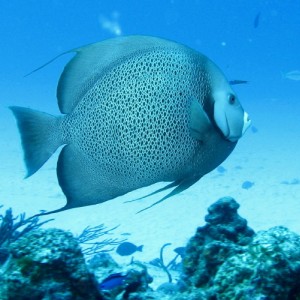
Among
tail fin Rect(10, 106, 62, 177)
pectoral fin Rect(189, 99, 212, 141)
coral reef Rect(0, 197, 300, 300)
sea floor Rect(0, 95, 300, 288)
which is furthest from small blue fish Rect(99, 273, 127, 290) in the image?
sea floor Rect(0, 95, 300, 288)

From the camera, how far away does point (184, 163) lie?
5.11 ft

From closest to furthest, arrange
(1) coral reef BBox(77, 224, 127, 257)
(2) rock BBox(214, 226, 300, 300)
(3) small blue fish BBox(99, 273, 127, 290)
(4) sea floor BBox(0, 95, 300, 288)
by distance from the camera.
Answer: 1. (2) rock BBox(214, 226, 300, 300)
2. (3) small blue fish BBox(99, 273, 127, 290)
3. (1) coral reef BBox(77, 224, 127, 257)
4. (4) sea floor BBox(0, 95, 300, 288)

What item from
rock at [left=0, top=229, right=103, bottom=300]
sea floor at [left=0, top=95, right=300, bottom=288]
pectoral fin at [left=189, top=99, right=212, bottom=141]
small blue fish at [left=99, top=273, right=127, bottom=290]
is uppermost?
pectoral fin at [left=189, top=99, right=212, bottom=141]

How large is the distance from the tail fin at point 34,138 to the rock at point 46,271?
0.94 ft

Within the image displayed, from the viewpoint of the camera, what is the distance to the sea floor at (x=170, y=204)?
23.3 feet

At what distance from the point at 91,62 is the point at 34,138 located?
40 cm

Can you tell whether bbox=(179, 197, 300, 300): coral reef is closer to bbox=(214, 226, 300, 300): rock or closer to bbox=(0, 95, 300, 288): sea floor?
bbox=(214, 226, 300, 300): rock

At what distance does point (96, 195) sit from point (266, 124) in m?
39.0

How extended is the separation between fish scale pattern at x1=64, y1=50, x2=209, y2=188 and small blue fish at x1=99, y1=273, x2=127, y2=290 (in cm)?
57

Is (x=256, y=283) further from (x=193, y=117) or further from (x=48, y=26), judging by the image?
(x=48, y=26)

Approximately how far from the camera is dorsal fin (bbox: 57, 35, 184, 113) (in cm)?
164

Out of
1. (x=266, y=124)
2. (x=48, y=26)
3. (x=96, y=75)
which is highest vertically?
(x=48, y=26)

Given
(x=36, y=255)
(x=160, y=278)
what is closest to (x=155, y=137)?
(x=36, y=255)

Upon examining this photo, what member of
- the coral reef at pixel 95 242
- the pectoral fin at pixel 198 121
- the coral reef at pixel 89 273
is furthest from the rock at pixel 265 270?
the coral reef at pixel 95 242
